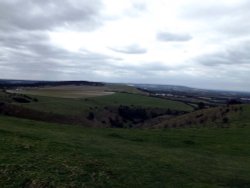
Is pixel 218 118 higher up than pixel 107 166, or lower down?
lower down

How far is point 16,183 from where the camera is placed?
15.4 m

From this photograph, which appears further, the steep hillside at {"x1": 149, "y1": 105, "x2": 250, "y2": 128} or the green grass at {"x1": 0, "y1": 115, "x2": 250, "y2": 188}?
the steep hillside at {"x1": 149, "y1": 105, "x2": 250, "y2": 128}

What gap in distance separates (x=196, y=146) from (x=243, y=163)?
729 cm

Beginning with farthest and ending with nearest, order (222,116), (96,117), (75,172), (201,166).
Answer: (96,117)
(222,116)
(201,166)
(75,172)

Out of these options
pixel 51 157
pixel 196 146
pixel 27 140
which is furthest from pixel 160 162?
pixel 196 146

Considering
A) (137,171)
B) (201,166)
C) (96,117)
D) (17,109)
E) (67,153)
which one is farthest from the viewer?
(96,117)

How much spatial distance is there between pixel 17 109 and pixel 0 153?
4054 cm

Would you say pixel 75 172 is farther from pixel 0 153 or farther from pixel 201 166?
pixel 201 166

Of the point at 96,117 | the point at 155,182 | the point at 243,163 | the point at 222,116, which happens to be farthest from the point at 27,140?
the point at 96,117

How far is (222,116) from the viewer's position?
69125 millimetres

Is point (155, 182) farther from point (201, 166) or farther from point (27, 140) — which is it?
point (27, 140)

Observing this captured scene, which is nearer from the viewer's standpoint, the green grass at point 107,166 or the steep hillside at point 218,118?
the green grass at point 107,166

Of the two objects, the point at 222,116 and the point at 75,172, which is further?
the point at 222,116

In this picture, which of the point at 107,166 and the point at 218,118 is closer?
the point at 107,166
